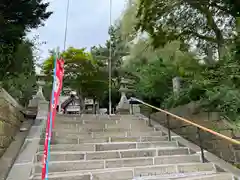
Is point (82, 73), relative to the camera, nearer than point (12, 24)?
No

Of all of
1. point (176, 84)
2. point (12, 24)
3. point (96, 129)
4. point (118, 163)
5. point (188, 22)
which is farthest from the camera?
point (188, 22)

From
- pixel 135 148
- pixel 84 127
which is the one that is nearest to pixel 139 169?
pixel 135 148

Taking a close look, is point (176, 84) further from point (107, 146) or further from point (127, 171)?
point (127, 171)

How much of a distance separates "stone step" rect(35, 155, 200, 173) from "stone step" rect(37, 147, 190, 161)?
0.16 meters

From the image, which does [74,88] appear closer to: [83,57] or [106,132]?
[83,57]

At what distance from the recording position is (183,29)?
5977 millimetres

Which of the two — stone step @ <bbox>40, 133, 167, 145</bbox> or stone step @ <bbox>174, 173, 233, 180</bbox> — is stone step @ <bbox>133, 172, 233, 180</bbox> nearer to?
stone step @ <bbox>174, 173, 233, 180</bbox>

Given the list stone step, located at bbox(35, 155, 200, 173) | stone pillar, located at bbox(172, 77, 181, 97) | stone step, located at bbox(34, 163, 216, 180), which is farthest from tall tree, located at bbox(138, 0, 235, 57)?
stone step, located at bbox(34, 163, 216, 180)

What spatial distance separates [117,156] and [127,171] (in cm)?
48

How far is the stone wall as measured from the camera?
2.79m

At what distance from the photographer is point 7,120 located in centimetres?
304

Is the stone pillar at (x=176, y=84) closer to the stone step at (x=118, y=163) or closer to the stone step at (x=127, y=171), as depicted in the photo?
the stone step at (x=118, y=163)

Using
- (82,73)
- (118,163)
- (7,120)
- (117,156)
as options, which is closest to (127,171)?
(118,163)

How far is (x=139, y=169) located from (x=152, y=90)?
298cm
